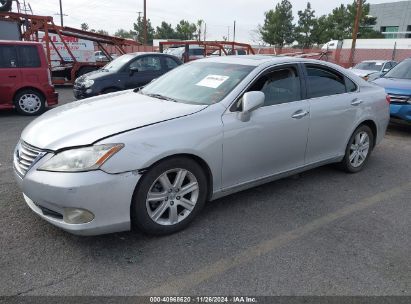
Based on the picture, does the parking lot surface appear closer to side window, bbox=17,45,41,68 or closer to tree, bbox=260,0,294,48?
side window, bbox=17,45,41,68

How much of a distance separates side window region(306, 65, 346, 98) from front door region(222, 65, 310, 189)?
0.66 ft

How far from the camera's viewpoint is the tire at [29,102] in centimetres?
877

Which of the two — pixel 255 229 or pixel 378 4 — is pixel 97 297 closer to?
pixel 255 229

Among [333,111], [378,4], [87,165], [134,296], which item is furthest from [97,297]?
[378,4]

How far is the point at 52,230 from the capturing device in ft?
10.9

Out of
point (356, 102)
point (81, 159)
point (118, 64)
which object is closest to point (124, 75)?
point (118, 64)

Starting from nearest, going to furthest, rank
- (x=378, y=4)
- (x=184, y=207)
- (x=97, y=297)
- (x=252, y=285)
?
(x=97, y=297) → (x=252, y=285) → (x=184, y=207) → (x=378, y=4)

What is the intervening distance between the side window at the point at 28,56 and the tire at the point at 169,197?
7.02 meters

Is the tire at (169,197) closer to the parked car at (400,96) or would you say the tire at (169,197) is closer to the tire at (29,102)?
the parked car at (400,96)

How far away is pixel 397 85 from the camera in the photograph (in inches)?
290

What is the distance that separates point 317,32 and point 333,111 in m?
48.6

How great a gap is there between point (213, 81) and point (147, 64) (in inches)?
262

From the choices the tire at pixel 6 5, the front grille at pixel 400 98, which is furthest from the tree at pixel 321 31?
the front grille at pixel 400 98

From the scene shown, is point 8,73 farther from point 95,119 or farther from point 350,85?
point 350,85
